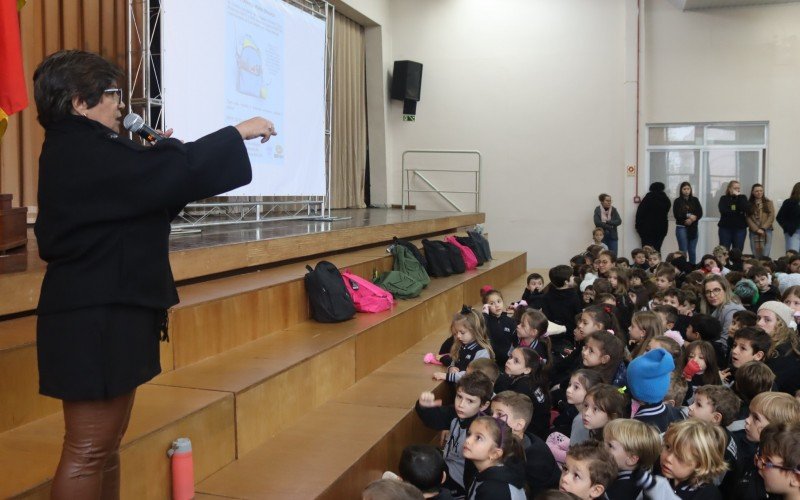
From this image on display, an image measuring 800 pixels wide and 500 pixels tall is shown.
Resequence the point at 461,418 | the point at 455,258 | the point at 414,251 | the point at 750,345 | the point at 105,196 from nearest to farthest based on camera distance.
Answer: the point at 105,196 < the point at 461,418 < the point at 750,345 < the point at 414,251 < the point at 455,258

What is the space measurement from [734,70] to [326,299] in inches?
312

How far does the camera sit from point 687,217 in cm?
940

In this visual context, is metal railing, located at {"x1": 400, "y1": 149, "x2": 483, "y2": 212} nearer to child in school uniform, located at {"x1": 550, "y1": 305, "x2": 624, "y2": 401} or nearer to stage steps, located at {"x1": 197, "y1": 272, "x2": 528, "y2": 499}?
child in school uniform, located at {"x1": 550, "y1": 305, "x2": 624, "y2": 401}

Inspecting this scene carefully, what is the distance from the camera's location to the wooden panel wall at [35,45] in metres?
4.94

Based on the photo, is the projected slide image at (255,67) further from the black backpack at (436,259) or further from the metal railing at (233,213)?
the black backpack at (436,259)

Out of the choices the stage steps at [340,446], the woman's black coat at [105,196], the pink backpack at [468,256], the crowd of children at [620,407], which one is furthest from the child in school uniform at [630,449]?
the pink backpack at [468,256]

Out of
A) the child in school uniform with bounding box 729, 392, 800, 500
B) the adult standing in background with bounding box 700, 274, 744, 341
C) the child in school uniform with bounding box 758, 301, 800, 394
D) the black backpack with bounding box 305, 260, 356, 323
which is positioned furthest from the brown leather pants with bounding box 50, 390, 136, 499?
the adult standing in background with bounding box 700, 274, 744, 341

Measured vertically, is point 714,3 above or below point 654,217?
above

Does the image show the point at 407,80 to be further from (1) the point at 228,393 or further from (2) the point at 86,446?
(2) the point at 86,446

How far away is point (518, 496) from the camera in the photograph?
2322 millimetres

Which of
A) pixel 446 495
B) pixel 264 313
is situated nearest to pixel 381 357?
pixel 264 313

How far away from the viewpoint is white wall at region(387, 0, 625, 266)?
10.2 m

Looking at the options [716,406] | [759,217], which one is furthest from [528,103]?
[716,406]

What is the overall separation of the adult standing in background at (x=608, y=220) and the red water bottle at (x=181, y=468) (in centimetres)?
825
